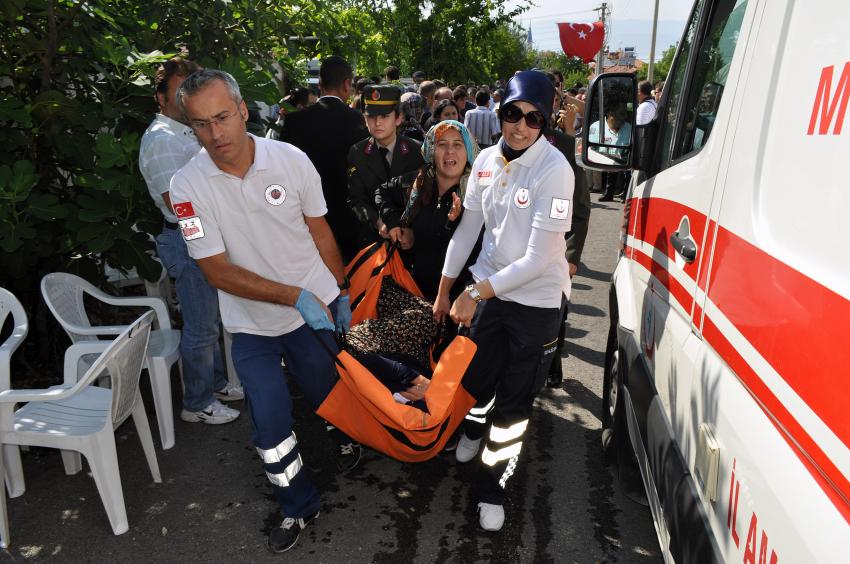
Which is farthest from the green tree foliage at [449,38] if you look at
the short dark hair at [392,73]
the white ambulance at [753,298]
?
the white ambulance at [753,298]

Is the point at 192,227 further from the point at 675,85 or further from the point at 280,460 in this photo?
the point at 675,85

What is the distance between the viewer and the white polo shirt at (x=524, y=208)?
2658 millimetres

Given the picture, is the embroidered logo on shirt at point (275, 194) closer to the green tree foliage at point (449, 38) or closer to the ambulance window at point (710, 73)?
the ambulance window at point (710, 73)

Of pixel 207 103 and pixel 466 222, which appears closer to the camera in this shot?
pixel 207 103

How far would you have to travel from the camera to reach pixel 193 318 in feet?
12.8

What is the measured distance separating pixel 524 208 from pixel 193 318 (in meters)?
2.16

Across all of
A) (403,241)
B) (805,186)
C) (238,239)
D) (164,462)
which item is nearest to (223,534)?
(164,462)

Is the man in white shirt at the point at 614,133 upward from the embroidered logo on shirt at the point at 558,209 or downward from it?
upward

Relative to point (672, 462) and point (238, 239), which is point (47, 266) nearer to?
point (238, 239)

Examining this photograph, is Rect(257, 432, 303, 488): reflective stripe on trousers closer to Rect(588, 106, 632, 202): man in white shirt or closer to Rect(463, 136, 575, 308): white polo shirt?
Rect(463, 136, 575, 308): white polo shirt

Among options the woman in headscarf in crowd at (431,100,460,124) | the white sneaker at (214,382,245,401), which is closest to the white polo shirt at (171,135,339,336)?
the white sneaker at (214,382,245,401)

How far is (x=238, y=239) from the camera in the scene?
279cm

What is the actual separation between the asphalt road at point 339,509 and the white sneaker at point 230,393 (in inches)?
14.1

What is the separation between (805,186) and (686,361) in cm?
77
